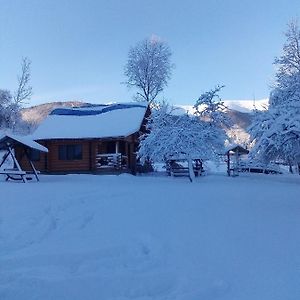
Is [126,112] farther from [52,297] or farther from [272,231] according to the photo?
[52,297]

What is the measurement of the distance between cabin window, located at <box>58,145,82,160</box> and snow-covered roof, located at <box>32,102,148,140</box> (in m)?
1.24

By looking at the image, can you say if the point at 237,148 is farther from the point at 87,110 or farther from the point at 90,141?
the point at 87,110

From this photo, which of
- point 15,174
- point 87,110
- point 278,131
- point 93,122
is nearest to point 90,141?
point 93,122

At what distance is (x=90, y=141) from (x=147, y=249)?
20.6 meters

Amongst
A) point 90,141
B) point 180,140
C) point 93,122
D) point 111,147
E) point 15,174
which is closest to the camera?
point 15,174

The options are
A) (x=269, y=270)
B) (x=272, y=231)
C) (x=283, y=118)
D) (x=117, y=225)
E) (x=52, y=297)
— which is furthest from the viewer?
Result: (x=283, y=118)

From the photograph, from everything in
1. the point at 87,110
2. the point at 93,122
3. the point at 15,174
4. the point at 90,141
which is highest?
the point at 87,110

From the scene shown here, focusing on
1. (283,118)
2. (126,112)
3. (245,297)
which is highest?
(126,112)

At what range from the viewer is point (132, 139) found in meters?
28.1

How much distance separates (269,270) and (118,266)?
2.39 m

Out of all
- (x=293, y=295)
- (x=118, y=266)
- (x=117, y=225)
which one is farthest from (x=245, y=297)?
(x=117, y=225)

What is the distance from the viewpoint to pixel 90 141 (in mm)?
26844

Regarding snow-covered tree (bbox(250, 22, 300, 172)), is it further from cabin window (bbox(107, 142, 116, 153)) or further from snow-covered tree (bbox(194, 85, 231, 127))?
cabin window (bbox(107, 142, 116, 153))

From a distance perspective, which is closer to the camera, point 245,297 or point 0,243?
point 245,297
